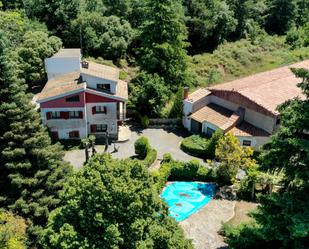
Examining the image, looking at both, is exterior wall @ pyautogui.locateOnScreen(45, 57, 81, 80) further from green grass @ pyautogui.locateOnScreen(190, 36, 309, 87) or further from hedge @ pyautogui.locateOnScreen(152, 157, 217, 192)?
green grass @ pyautogui.locateOnScreen(190, 36, 309, 87)

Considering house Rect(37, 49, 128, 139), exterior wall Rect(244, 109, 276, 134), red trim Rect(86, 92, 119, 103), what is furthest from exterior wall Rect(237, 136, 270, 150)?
red trim Rect(86, 92, 119, 103)

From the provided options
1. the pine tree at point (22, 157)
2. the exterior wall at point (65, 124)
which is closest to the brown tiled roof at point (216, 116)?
the exterior wall at point (65, 124)

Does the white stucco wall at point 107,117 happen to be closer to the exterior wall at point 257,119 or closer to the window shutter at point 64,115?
the window shutter at point 64,115

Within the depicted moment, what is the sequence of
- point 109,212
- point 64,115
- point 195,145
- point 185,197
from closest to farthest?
point 109,212 < point 185,197 < point 64,115 < point 195,145

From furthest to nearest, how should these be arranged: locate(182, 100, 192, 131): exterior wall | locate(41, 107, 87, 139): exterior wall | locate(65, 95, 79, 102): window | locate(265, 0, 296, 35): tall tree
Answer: locate(265, 0, 296, 35): tall tree, locate(182, 100, 192, 131): exterior wall, locate(41, 107, 87, 139): exterior wall, locate(65, 95, 79, 102): window

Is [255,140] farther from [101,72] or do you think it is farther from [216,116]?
[101,72]

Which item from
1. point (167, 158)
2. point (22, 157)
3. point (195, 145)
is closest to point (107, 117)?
point (167, 158)
